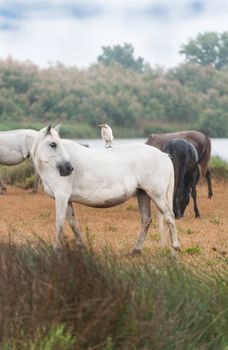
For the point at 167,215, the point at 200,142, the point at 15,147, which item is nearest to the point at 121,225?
the point at 167,215

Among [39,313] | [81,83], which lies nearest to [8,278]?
[39,313]

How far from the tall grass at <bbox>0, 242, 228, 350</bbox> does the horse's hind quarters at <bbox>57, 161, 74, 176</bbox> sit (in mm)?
3654

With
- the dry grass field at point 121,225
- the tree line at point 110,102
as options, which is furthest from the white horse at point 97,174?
the tree line at point 110,102

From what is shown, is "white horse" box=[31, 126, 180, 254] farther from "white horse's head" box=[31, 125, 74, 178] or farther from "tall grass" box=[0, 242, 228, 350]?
"tall grass" box=[0, 242, 228, 350]

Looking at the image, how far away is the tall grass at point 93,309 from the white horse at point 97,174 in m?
3.78

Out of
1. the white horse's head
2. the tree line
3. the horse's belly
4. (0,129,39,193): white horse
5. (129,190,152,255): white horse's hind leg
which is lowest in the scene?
the tree line

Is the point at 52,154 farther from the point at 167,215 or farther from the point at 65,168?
the point at 167,215

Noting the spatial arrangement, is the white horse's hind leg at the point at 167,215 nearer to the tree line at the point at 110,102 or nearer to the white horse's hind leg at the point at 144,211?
the white horse's hind leg at the point at 144,211

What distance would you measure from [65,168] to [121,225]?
4.10 metres

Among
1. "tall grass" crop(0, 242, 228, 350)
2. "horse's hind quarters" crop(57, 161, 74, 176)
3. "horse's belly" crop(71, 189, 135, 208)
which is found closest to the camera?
"tall grass" crop(0, 242, 228, 350)

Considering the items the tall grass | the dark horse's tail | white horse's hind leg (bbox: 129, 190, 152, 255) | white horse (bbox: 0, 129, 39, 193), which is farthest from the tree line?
the tall grass

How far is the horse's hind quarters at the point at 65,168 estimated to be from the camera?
959 cm

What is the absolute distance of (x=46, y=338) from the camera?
5.11 m

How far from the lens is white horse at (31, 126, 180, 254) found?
9.72 m
